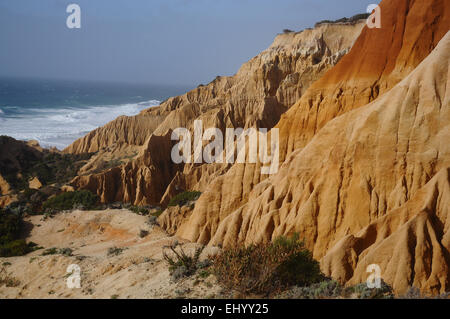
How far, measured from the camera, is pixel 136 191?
39.2 metres

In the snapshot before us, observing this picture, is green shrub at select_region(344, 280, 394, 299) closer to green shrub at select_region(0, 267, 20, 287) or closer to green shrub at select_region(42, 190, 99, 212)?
green shrub at select_region(0, 267, 20, 287)

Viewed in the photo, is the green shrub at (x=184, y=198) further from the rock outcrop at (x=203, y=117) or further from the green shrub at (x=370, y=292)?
the green shrub at (x=370, y=292)

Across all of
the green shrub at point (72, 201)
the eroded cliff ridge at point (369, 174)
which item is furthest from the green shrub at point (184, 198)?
the green shrub at point (72, 201)

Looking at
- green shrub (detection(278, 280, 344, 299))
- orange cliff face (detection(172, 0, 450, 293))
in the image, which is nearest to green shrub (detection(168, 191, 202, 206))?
orange cliff face (detection(172, 0, 450, 293))

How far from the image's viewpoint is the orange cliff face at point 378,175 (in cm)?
988

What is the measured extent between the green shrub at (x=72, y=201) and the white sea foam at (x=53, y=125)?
1811 inches

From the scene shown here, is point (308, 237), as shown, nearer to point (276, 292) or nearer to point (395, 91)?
point (276, 292)

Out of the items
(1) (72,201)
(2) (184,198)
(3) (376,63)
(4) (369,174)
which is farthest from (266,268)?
(1) (72,201)

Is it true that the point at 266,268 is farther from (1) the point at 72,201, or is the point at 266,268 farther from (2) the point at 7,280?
(1) the point at 72,201

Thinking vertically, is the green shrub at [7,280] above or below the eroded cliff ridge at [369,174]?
below

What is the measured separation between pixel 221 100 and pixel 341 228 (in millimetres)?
48891

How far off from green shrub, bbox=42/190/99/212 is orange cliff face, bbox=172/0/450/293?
58.0 ft

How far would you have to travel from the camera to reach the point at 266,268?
8.05 metres

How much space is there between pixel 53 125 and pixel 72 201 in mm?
72442
